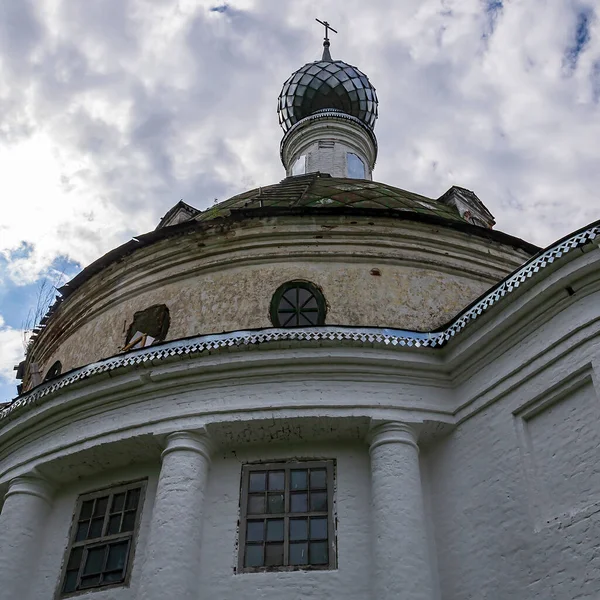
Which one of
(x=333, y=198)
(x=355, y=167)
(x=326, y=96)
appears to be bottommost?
(x=333, y=198)

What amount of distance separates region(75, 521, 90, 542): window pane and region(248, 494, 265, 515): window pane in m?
1.94

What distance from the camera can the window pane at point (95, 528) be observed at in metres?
8.23

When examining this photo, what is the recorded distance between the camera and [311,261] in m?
10.2

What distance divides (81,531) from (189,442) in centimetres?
168

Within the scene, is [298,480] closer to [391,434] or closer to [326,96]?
[391,434]

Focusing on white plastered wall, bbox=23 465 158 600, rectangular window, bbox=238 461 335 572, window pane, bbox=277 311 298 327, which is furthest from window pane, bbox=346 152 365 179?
rectangular window, bbox=238 461 335 572

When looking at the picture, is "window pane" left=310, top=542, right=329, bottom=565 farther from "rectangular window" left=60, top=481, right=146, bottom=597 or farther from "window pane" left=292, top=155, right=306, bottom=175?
"window pane" left=292, top=155, right=306, bottom=175

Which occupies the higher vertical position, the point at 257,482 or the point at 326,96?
the point at 326,96

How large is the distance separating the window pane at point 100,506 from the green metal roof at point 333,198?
439 cm

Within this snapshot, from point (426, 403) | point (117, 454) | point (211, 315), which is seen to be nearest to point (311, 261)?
point (211, 315)

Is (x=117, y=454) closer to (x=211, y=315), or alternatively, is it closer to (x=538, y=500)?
(x=211, y=315)

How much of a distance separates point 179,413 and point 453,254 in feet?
14.8

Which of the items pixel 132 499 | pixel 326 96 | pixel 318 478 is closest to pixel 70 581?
pixel 132 499

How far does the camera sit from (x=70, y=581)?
8070mm
